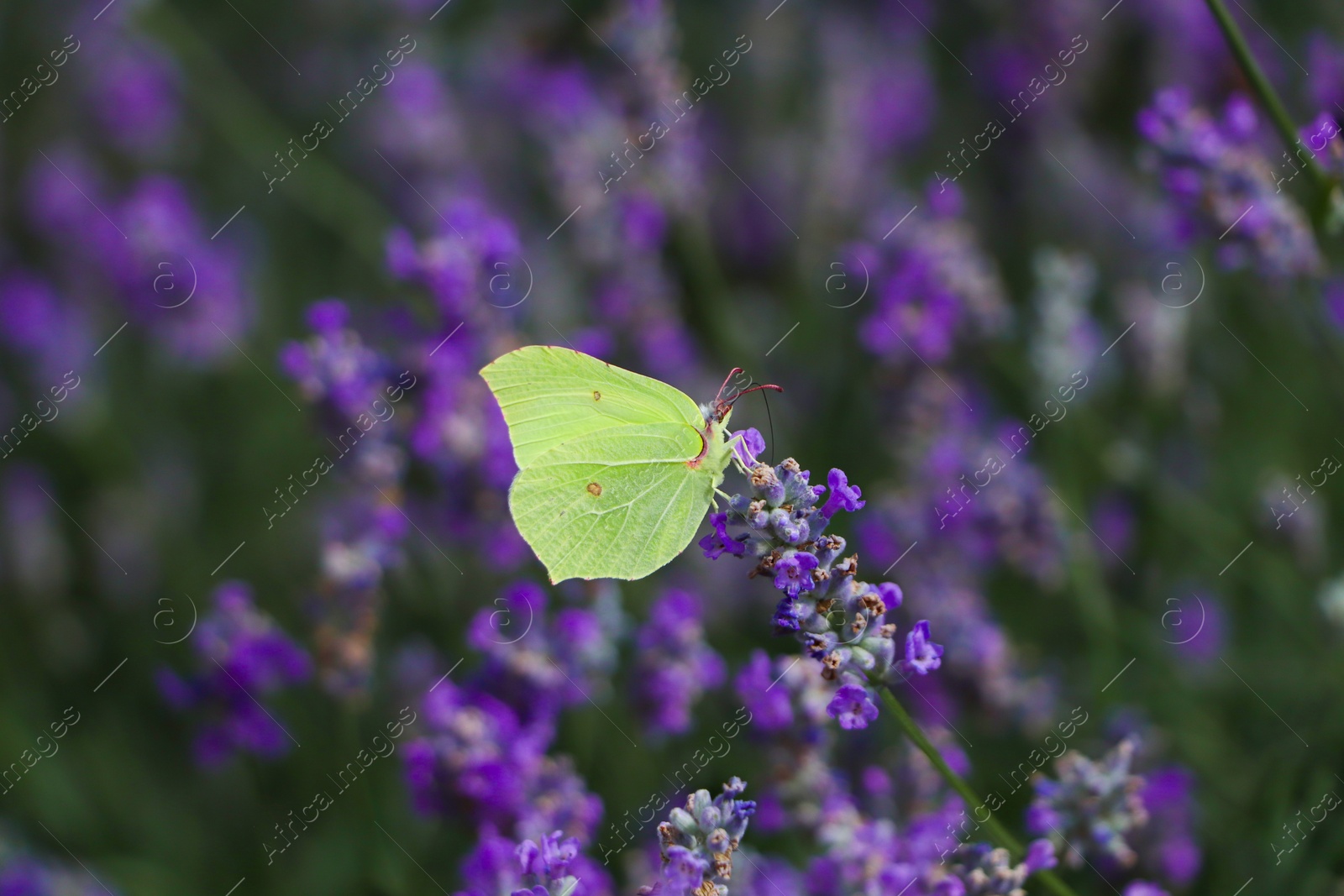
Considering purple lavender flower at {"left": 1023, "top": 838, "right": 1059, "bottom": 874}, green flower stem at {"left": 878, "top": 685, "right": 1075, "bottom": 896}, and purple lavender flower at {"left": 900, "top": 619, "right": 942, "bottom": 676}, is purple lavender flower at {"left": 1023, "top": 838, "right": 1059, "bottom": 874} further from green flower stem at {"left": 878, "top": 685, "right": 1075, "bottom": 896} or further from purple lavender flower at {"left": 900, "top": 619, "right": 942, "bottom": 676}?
purple lavender flower at {"left": 900, "top": 619, "right": 942, "bottom": 676}

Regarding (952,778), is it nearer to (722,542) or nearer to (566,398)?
(722,542)

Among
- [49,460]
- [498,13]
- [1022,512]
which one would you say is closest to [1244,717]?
[1022,512]

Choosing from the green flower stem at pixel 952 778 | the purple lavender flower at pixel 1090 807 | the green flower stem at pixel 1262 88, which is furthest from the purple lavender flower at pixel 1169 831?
the green flower stem at pixel 1262 88

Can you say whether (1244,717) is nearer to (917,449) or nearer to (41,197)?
(917,449)

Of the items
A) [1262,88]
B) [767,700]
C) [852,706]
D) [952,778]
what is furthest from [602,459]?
[1262,88]

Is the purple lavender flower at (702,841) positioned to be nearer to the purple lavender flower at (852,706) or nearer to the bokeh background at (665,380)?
the purple lavender flower at (852,706)

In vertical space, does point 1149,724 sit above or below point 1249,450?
below
